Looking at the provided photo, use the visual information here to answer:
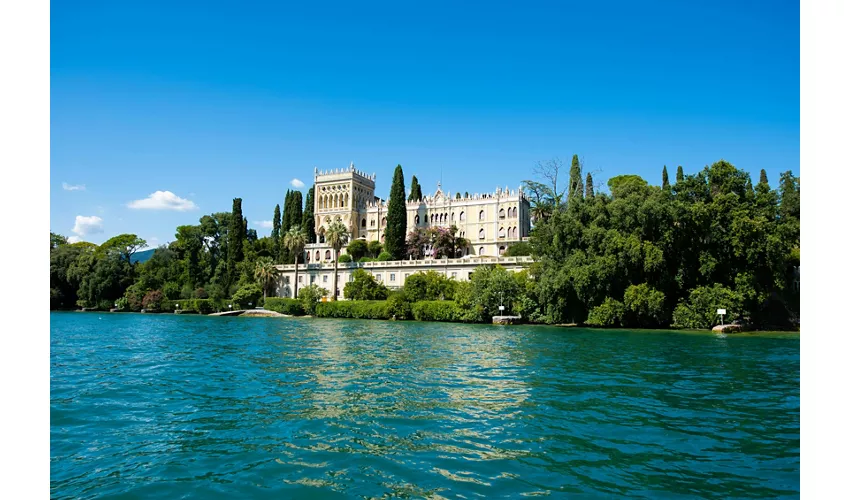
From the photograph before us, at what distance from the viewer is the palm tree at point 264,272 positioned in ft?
189

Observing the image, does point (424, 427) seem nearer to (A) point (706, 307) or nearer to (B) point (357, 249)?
(A) point (706, 307)

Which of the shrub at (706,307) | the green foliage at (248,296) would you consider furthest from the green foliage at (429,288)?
the shrub at (706,307)

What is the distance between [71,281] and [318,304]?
2774cm

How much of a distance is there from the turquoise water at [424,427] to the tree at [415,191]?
5800 centimetres

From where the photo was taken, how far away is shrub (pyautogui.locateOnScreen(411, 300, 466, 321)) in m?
40.6

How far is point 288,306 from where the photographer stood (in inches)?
2005

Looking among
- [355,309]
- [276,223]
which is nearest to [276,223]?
[276,223]

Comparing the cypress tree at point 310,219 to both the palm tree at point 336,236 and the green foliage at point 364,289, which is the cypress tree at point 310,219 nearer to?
the palm tree at point 336,236

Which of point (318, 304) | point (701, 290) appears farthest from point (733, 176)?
point (318, 304)

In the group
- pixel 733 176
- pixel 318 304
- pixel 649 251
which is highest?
pixel 733 176

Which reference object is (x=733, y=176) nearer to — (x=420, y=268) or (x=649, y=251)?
(x=649, y=251)

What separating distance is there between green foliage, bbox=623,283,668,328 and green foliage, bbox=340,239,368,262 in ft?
123

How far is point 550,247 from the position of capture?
117 feet
